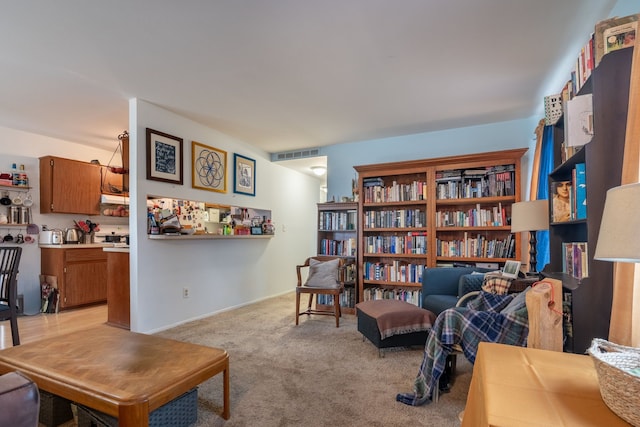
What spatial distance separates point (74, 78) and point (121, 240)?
3.00 m

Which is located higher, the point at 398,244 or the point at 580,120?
the point at 580,120

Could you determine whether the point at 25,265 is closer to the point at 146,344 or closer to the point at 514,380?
the point at 146,344

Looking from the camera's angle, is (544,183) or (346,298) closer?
(544,183)

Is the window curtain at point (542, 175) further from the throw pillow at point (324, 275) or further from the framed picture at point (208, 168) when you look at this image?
the framed picture at point (208, 168)

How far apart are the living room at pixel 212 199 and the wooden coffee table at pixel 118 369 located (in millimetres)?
1402

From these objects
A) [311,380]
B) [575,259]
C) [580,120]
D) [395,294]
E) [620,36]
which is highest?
[620,36]

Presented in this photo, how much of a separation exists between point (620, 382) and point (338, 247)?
12.4 feet

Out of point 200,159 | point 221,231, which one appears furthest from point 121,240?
point 200,159

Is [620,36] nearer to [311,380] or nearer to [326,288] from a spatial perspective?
[311,380]

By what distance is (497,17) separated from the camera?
6.57 ft

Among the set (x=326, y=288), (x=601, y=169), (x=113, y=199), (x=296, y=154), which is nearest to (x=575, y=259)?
(x=601, y=169)

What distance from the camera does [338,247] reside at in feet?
14.8

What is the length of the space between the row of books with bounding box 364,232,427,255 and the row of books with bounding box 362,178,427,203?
0.48 metres

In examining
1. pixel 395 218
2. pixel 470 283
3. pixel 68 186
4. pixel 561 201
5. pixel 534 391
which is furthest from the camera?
pixel 68 186
